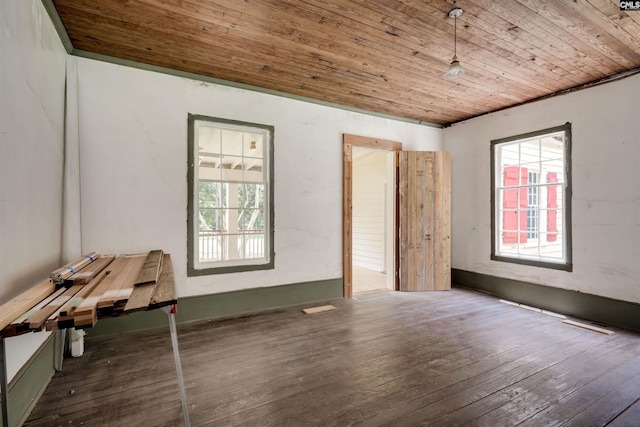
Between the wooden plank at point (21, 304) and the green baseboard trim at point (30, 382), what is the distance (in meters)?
0.58

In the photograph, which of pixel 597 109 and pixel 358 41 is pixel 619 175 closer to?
pixel 597 109

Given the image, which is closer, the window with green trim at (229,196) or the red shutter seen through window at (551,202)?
the window with green trim at (229,196)

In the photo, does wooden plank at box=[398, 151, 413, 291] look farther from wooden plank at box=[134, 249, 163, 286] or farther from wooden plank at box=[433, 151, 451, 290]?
wooden plank at box=[134, 249, 163, 286]

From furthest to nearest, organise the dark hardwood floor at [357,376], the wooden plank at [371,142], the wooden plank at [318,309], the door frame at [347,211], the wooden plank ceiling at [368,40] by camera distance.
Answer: the wooden plank at [371,142] < the door frame at [347,211] < the wooden plank at [318,309] < the wooden plank ceiling at [368,40] < the dark hardwood floor at [357,376]

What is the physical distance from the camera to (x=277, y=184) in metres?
3.95

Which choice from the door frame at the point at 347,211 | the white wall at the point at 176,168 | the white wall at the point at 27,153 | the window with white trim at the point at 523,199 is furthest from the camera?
the door frame at the point at 347,211

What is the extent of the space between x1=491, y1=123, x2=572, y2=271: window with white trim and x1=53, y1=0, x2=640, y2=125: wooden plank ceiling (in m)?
1.00

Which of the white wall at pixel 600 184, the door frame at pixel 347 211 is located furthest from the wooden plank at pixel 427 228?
the door frame at pixel 347 211

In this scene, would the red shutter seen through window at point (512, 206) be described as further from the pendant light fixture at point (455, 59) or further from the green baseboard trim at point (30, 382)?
the green baseboard trim at point (30, 382)

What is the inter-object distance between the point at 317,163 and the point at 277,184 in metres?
0.72

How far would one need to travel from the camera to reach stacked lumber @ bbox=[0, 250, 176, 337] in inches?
44.8

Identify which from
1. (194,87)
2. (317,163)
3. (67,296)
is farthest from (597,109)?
(67,296)

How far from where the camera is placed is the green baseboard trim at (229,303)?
307 cm

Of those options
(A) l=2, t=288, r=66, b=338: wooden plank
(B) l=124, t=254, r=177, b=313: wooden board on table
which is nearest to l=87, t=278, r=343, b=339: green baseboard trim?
(B) l=124, t=254, r=177, b=313: wooden board on table
